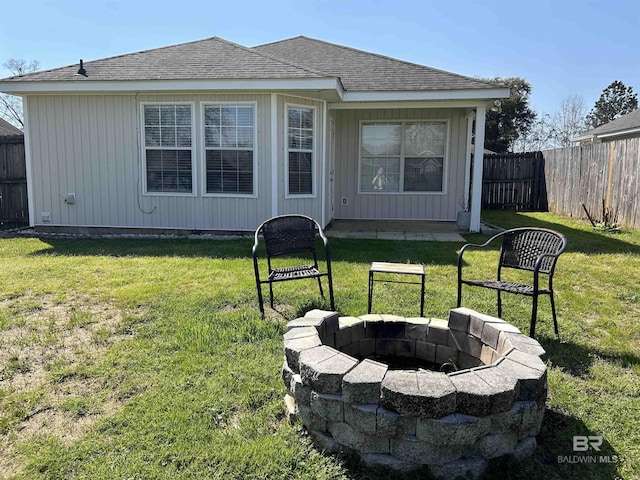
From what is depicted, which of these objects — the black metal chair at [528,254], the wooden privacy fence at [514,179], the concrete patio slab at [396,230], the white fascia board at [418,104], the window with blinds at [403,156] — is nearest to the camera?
the black metal chair at [528,254]

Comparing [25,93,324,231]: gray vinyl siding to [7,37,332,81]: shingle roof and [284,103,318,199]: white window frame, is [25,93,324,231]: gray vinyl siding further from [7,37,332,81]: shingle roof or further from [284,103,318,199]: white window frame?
[7,37,332,81]: shingle roof

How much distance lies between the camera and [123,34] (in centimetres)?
1413

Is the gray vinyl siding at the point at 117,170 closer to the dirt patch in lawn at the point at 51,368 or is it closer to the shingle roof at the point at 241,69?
the shingle roof at the point at 241,69

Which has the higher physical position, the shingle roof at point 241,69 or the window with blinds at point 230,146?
the shingle roof at point 241,69

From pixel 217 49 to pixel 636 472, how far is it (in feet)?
29.3

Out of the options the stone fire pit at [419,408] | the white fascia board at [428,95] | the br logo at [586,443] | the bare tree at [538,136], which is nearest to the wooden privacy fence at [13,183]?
the white fascia board at [428,95]

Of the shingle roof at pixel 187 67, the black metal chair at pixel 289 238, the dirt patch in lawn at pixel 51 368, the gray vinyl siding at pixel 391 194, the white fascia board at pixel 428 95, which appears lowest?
the dirt patch in lawn at pixel 51 368

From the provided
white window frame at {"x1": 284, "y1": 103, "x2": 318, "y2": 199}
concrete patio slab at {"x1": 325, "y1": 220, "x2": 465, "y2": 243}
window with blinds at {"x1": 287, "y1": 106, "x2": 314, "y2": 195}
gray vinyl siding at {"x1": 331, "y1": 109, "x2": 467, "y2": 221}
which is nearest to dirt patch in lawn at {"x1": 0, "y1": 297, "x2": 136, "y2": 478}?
white window frame at {"x1": 284, "y1": 103, "x2": 318, "y2": 199}

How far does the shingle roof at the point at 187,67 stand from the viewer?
24.5 ft

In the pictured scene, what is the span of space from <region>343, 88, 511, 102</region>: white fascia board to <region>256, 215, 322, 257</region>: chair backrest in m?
4.80

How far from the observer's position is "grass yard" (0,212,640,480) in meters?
2.07

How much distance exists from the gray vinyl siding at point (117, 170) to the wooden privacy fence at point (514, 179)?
7.69 m

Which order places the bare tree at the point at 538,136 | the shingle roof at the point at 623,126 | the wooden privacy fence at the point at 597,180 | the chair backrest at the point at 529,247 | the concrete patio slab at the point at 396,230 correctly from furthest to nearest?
the bare tree at the point at 538,136 → the shingle roof at the point at 623,126 → the wooden privacy fence at the point at 597,180 → the concrete patio slab at the point at 396,230 → the chair backrest at the point at 529,247

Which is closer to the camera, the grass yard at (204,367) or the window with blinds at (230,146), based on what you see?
the grass yard at (204,367)
